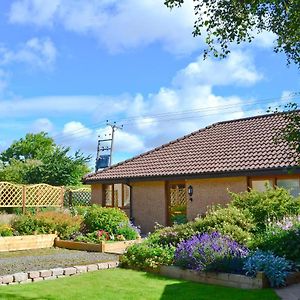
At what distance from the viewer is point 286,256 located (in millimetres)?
10000

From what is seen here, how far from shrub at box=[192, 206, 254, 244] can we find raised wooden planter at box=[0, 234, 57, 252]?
6521 millimetres

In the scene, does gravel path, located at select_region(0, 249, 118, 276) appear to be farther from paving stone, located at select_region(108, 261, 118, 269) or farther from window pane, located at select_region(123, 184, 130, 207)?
window pane, located at select_region(123, 184, 130, 207)

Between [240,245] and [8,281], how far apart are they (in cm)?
526

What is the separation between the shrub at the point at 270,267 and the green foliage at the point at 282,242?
0.80 meters

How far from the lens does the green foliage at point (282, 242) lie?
394 inches

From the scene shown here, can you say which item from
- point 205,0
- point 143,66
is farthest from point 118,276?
→ point 205,0

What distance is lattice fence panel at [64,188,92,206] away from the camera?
24.3m

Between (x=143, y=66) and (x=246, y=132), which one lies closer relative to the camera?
(x=143, y=66)

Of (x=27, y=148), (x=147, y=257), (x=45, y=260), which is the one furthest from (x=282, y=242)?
(x=27, y=148)

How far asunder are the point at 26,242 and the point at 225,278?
356 inches

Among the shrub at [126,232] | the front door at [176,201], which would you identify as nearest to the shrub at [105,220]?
the shrub at [126,232]

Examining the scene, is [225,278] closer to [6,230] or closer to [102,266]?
[102,266]

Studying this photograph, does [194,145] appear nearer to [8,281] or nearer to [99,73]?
[99,73]

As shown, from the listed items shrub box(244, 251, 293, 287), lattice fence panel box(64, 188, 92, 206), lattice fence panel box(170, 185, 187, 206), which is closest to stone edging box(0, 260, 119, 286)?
shrub box(244, 251, 293, 287)
